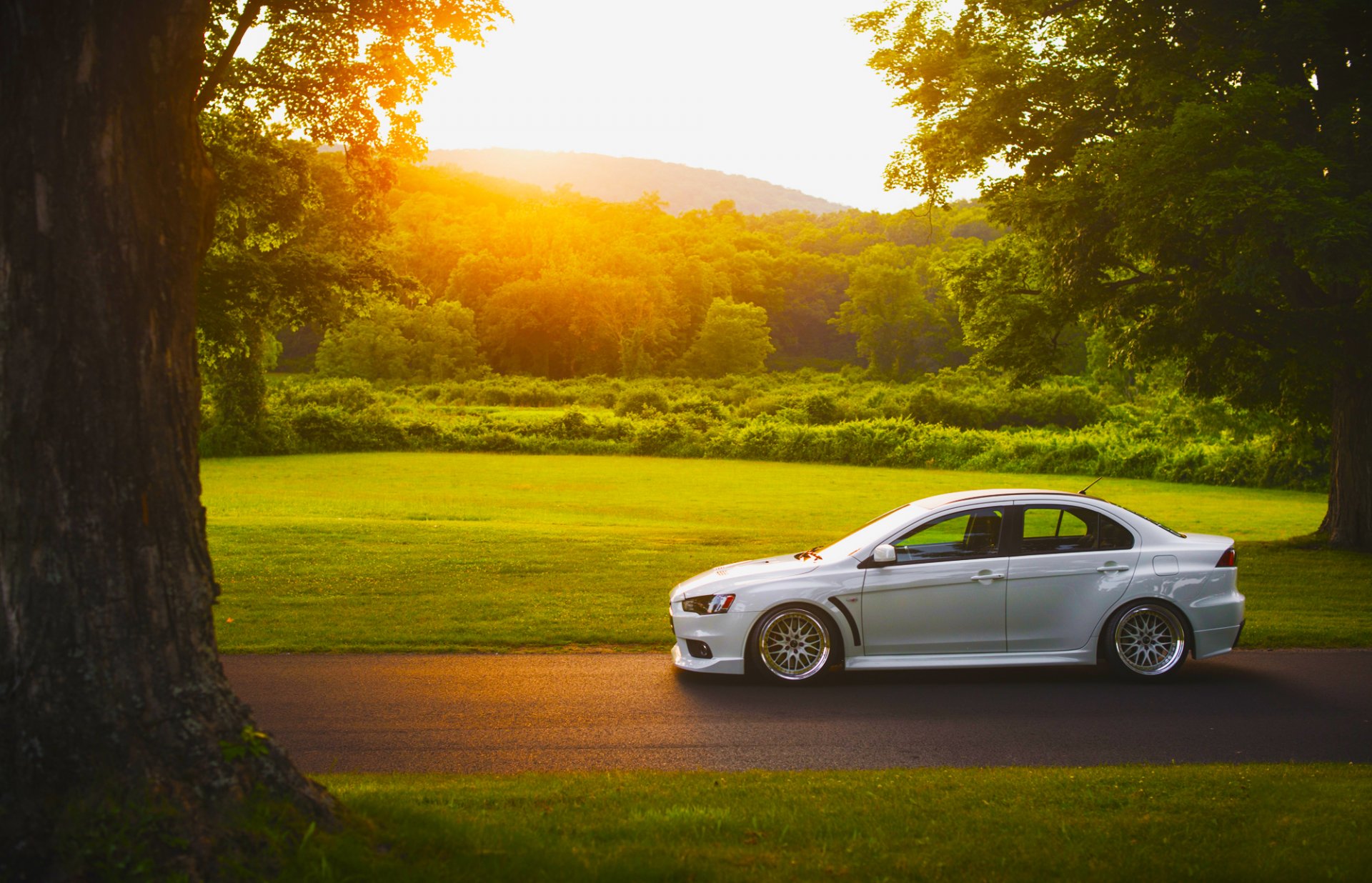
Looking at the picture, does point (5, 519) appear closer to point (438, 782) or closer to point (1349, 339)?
point (438, 782)

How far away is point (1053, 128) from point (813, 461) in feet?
103

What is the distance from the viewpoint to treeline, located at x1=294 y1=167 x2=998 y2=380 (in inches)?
4424

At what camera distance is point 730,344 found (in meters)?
115

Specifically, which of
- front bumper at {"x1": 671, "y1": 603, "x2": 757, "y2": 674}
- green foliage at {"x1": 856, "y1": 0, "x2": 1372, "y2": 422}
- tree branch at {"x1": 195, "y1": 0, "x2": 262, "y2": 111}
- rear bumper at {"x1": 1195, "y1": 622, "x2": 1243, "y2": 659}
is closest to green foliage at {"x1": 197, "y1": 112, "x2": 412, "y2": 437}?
tree branch at {"x1": 195, "y1": 0, "x2": 262, "y2": 111}

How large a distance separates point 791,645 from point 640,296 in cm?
11152

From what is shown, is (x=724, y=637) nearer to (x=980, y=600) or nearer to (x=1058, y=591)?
(x=980, y=600)

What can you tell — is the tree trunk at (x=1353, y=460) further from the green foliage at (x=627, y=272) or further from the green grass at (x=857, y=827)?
the green foliage at (x=627, y=272)

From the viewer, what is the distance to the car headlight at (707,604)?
32.7 ft

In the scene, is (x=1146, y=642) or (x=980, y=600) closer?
(x=980, y=600)

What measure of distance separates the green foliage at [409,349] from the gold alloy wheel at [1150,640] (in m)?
94.8

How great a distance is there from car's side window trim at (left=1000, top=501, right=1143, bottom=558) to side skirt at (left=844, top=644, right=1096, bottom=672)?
0.88 meters

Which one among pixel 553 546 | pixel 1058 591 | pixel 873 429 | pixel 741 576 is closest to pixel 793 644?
pixel 741 576

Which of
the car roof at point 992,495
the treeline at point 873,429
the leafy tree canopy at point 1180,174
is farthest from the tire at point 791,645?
the treeline at point 873,429

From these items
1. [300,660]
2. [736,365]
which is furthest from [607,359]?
[300,660]
